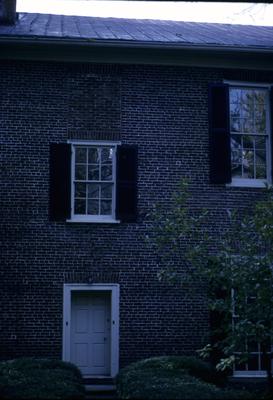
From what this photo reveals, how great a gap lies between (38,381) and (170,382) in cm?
189

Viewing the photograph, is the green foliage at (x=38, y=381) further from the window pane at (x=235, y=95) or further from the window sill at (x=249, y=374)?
the window pane at (x=235, y=95)

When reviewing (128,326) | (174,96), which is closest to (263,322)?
(128,326)

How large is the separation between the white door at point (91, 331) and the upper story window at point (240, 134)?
3857mm

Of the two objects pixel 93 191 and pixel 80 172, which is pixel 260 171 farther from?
pixel 80 172

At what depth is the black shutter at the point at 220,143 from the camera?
514 inches

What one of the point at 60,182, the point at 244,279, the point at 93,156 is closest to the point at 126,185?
the point at 93,156

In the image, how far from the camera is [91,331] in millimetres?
12758

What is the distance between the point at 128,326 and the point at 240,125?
17.4ft

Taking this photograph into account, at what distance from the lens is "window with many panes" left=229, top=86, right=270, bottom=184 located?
13320mm

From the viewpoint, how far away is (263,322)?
8.12 metres

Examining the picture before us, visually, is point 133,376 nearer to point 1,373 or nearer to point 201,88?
point 1,373

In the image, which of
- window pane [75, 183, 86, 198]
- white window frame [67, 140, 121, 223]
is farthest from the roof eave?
window pane [75, 183, 86, 198]

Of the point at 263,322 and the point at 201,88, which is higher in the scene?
the point at 201,88

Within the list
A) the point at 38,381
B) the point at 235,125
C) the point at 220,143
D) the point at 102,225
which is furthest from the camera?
the point at 235,125
